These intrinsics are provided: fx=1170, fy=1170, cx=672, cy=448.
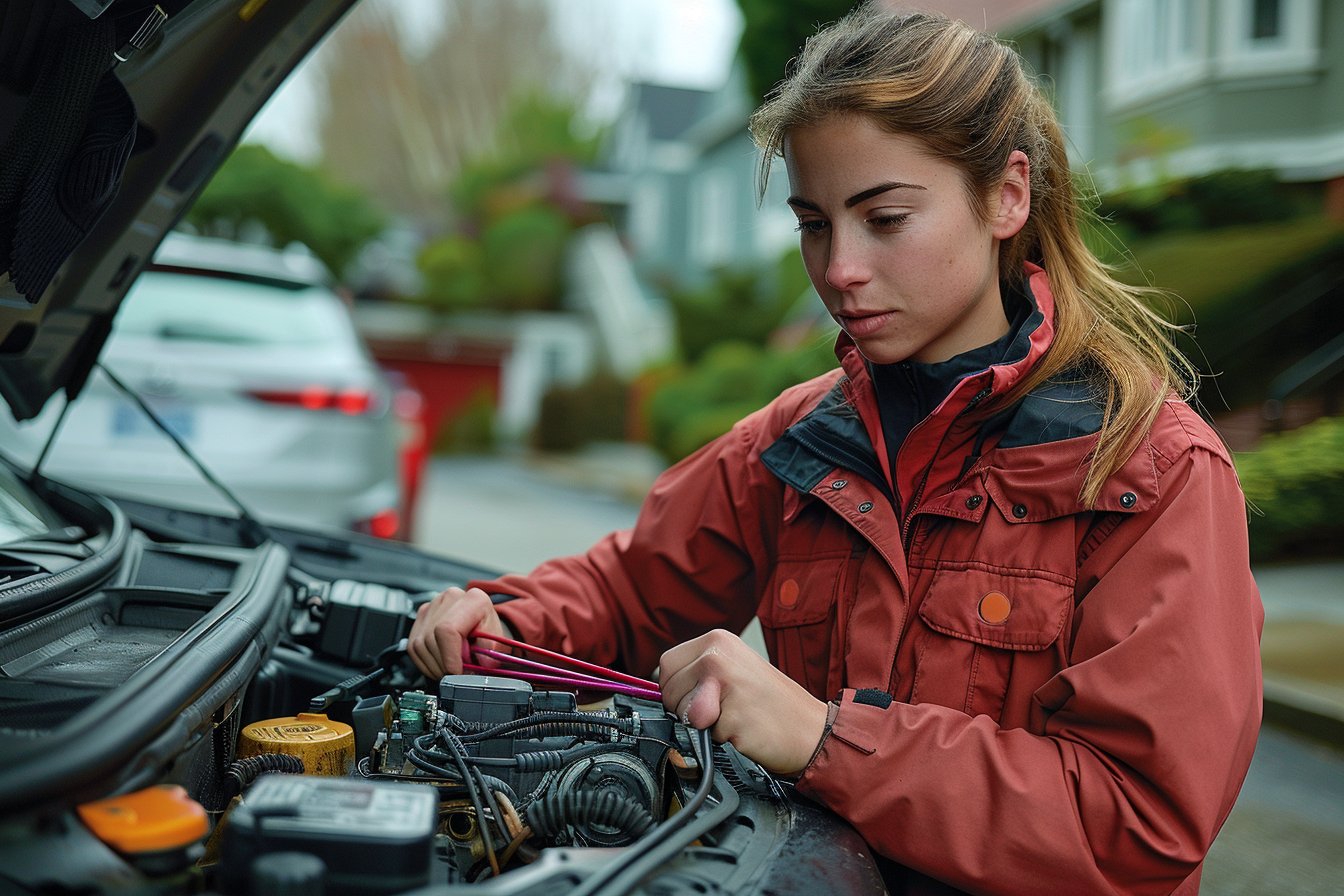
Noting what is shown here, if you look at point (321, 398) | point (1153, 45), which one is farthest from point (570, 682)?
point (1153, 45)

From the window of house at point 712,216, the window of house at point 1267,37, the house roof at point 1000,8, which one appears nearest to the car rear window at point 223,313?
the window of house at point 1267,37

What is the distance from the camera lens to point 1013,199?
6.13ft

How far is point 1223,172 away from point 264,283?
7.60m

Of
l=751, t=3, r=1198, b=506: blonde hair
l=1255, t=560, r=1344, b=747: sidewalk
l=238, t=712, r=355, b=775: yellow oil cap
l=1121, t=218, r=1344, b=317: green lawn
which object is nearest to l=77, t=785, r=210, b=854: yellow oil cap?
l=238, t=712, r=355, b=775: yellow oil cap

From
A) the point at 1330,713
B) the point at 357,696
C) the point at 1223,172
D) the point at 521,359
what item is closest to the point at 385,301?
the point at 521,359

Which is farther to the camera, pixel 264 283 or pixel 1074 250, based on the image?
pixel 264 283

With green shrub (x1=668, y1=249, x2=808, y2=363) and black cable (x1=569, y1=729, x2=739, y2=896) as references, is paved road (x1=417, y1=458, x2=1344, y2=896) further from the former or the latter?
green shrub (x1=668, y1=249, x2=808, y2=363)

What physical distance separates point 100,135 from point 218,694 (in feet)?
2.98

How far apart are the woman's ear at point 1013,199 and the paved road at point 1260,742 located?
2.52 meters

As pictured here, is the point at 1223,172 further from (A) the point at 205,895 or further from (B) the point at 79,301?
(A) the point at 205,895

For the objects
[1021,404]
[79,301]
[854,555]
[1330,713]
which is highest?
[79,301]

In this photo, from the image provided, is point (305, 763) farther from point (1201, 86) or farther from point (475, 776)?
point (1201, 86)

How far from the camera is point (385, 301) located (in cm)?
2633

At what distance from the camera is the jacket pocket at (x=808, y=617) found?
1.85 metres
